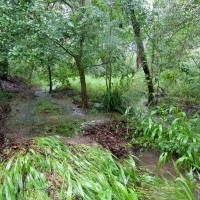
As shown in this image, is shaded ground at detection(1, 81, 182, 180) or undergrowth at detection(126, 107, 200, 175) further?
shaded ground at detection(1, 81, 182, 180)

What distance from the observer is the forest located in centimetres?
172

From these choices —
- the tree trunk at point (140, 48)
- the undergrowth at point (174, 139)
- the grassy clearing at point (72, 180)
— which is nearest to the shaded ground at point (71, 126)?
the undergrowth at point (174, 139)

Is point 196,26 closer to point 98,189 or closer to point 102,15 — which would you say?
point 102,15

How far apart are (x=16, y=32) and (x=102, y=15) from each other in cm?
149

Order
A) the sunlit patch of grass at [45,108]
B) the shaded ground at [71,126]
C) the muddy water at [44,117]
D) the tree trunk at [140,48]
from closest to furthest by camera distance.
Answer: the shaded ground at [71,126]
the muddy water at [44,117]
the tree trunk at [140,48]
the sunlit patch of grass at [45,108]

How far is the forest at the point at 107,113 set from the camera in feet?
5.64

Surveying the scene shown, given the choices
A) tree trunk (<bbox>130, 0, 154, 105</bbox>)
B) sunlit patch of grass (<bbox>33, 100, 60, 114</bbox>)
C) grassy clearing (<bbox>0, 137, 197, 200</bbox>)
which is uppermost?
tree trunk (<bbox>130, 0, 154, 105</bbox>)

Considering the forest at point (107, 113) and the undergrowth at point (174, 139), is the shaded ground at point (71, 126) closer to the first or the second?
the forest at point (107, 113)

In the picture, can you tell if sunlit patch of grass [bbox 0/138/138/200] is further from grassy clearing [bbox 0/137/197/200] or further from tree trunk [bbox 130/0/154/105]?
tree trunk [bbox 130/0/154/105]

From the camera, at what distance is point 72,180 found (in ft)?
5.42

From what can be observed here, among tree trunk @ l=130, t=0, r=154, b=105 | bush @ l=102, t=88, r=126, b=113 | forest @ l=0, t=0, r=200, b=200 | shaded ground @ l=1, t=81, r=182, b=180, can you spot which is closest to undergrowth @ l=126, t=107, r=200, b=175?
forest @ l=0, t=0, r=200, b=200

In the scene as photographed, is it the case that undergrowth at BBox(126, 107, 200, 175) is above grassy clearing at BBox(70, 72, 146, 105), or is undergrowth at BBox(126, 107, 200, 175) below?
below

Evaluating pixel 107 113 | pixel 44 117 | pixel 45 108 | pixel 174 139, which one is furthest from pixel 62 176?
pixel 45 108

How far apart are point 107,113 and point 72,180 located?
275 cm
